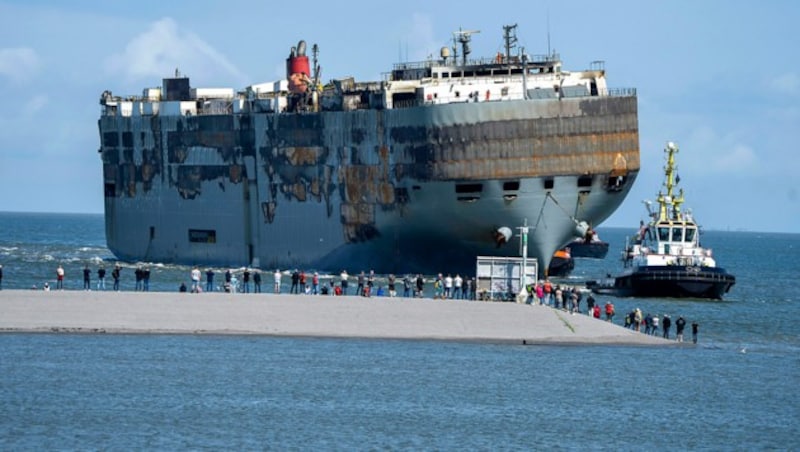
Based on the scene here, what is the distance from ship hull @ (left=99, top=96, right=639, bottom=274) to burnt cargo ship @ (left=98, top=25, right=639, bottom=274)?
0.27 ft

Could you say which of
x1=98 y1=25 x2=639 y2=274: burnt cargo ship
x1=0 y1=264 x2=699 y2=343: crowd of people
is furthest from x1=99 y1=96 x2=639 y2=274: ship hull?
x1=0 y1=264 x2=699 y2=343: crowd of people

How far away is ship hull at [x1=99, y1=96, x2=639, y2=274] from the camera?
95562mm

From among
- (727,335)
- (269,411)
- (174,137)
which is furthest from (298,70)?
(269,411)

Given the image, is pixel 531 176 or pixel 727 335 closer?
pixel 727 335

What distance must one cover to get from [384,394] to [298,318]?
50.4 ft

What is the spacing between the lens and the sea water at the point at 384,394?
48156 millimetres

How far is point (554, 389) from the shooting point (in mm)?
56844

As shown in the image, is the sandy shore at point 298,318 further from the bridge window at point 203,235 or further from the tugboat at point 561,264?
the tugboat at point 561,264

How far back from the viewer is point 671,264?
9512cm

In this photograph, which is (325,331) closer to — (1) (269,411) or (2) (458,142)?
(1) (269,411)

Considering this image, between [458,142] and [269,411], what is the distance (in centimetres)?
4613

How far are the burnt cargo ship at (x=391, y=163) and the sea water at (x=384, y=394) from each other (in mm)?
23394

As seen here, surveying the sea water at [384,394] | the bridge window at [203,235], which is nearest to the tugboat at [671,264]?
the sea water at [384,394]

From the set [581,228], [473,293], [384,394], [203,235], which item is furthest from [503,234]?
[384,394]
